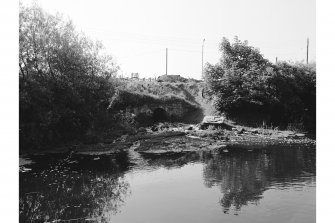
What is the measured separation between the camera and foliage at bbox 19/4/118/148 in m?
29.4

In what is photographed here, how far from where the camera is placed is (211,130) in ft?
128

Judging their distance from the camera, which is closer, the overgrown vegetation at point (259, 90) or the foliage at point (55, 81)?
the foliage at point (55, 81)

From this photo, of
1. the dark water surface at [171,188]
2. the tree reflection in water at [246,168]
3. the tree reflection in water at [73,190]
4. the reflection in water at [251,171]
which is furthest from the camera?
the tree reflection in water at [246,168]

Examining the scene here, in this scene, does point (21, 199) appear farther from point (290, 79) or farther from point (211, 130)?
point (290, 79)

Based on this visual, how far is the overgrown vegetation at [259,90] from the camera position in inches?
1769

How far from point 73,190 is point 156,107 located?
97.1 feet

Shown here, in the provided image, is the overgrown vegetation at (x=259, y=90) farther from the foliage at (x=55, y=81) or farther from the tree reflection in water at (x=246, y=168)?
the foliage at (x=55, y=81)

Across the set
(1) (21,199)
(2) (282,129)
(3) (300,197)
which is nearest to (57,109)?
(1) (21,199)

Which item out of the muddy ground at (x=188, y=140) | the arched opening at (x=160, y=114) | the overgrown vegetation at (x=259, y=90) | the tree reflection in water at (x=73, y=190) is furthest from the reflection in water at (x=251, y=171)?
the arched opening at (x=160, y=114)

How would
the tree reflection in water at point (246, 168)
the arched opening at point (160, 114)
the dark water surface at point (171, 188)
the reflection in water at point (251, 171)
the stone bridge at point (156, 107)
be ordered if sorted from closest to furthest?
1. the dark water surface at point (171, 188)
2. the reflection in water at point (251, 171)
3. the tree reflection in water at point (246, 168)
4. the stone bridge at point (156, 107)
5. the arched opening at point (160, 114)

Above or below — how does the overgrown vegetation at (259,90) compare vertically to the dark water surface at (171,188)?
above

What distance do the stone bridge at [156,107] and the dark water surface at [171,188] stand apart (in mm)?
17357

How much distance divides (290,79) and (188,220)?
3810 cm

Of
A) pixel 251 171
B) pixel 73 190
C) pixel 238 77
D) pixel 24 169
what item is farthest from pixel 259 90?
pixel 73 190
